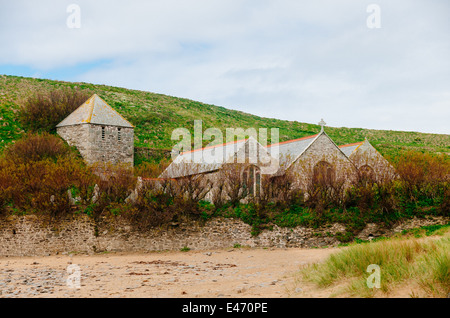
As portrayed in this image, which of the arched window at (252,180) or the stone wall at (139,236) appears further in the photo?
the arched window at (252,180)

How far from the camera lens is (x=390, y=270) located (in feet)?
35.8

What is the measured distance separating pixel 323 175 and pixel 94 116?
25129 millimetres

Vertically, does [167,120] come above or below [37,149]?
above

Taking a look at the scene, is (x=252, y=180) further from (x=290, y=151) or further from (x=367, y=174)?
(x=367, y=174)

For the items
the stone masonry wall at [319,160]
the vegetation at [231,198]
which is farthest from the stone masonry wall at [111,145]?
the stone masonry wall at [319,160]

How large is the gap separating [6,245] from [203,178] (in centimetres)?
1272

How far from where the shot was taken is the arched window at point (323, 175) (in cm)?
2800

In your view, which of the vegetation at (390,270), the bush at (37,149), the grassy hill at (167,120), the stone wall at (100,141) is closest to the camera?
the vegetation at (390,270)

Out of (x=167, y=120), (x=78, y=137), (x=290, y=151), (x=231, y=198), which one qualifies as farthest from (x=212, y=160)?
(x=167, y=120)

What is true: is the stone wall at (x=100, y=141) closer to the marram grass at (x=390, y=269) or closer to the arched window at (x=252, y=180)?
the arched window at (x=252, y=180)

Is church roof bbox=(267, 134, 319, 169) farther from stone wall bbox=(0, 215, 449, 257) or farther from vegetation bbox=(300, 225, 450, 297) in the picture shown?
vegetation bbox=(300, 225, 450, 297)

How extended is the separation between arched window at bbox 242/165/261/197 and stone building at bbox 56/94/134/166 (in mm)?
17387

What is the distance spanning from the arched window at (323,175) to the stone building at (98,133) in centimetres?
2110

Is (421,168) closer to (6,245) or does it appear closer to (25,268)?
(25,268)
